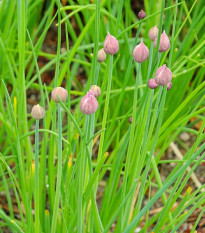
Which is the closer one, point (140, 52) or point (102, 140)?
point (140, 52)

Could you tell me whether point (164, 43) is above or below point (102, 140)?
above

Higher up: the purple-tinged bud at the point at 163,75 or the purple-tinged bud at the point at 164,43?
the purple-tinged bud at the point at 164,43

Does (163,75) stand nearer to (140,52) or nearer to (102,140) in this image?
(140,52)

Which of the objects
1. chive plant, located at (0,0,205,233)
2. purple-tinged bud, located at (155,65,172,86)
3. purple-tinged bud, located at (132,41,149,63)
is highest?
purple-tinged bud, located at (132,41,149,63)

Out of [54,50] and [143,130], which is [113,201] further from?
[54,50]

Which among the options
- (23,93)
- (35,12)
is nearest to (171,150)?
(35,12)


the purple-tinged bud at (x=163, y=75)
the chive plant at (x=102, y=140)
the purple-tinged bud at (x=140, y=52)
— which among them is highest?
the purple-tinged bud at (x=140, y=52)

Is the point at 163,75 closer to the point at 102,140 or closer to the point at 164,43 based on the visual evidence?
the point at 164,43

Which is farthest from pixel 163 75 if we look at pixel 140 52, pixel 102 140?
pixel 102 140

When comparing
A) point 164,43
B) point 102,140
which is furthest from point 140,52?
point 102,140

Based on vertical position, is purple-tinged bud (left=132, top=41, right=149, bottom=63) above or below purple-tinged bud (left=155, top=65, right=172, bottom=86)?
above

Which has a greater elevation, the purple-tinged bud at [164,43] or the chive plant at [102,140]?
the purple-tinged bud at [164,43]
